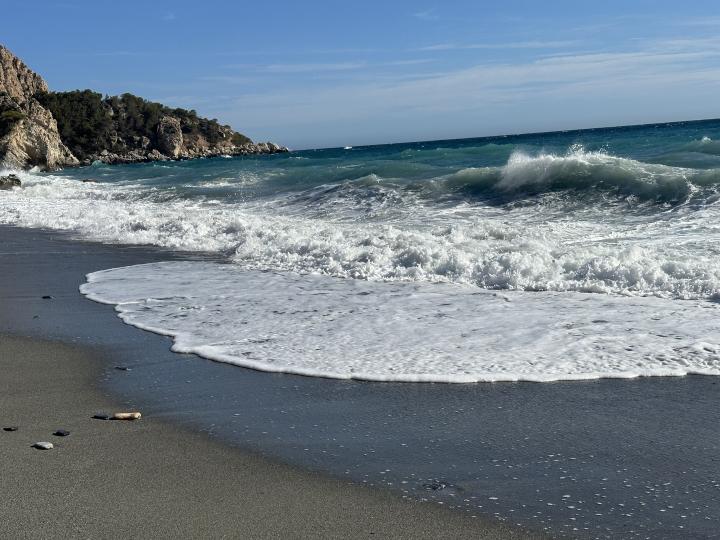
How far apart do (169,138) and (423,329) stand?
296 feet

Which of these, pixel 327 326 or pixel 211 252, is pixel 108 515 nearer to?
pixel 327 326

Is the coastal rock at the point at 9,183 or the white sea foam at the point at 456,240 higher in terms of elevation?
the coastal rock at the point at 9,183

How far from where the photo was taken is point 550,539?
3.26 m

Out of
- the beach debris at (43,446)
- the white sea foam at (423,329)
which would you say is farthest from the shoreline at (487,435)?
the beach debris at (43,446)

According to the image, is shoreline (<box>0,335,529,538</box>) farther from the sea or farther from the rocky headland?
the rocky headland

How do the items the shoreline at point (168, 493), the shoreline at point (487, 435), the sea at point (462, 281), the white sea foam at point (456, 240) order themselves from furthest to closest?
the white sea foam at point (456, 240) < the sea at point (462, 281) < the shoreline at point (487, 435) < the shoreline at point (168, 493)

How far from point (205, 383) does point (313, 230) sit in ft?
26.6

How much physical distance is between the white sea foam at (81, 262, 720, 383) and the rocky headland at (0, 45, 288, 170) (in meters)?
66.0

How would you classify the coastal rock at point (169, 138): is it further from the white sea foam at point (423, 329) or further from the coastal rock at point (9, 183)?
the white sea foam at point (423, 329)

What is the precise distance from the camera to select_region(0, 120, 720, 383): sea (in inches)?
240

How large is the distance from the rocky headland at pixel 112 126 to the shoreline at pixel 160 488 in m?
69.3

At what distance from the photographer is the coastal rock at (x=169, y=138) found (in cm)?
9256

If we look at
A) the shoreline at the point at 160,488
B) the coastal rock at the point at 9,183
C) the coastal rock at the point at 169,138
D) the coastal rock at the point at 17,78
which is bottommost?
the shoreline at the point at 160,488

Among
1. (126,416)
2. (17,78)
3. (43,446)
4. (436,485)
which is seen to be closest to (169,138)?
(17,78)
